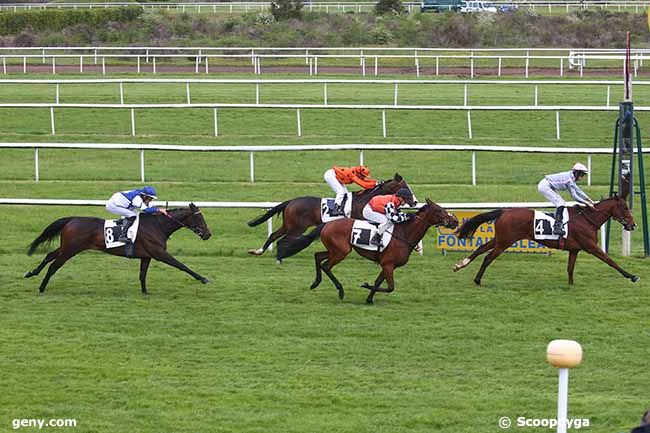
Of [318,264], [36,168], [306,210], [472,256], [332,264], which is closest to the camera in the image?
[332,264]

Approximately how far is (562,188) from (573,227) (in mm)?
611

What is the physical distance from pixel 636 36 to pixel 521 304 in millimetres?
28094

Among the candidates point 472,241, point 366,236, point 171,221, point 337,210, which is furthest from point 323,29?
point 366,236

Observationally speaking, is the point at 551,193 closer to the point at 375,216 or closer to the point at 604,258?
the point at 604,258

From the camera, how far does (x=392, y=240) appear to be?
37.8ft

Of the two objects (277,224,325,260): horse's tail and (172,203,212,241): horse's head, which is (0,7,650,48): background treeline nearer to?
(277,224,325,260): horse's tail

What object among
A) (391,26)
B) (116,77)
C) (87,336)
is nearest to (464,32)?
(391,26)

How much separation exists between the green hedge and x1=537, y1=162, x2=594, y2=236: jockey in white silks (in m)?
30.4

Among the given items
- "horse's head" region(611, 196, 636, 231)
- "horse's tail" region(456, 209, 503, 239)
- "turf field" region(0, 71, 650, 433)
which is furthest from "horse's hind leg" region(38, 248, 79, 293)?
"horse's head" region(611, 196, 636, 231)

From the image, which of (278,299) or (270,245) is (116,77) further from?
(278,299)

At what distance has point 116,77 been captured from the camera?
97.6 ft

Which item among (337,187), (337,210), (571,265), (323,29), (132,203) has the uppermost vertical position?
(323,29)

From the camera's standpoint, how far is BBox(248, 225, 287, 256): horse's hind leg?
44.9 ft

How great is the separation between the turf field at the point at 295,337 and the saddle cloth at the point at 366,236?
1.91 feet
